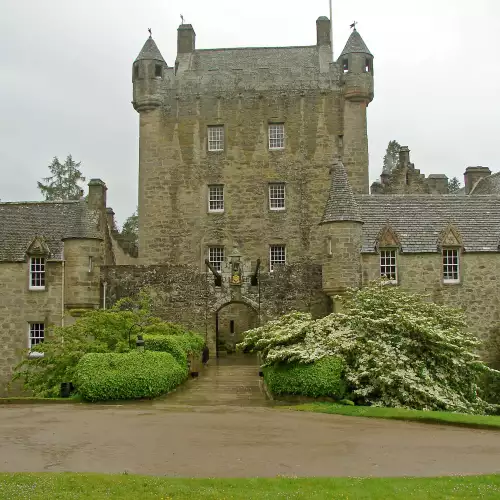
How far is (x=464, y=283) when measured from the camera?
3102 cm

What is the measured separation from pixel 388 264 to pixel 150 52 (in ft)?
59.6

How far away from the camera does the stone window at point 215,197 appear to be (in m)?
39.1

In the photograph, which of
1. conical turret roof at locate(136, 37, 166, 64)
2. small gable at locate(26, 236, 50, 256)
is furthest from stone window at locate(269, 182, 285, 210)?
small gable at locate(26, 236, 50, 256)

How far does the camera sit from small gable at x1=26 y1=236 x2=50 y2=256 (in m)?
31.7

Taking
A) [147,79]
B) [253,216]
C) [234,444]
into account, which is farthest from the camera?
[147,79]

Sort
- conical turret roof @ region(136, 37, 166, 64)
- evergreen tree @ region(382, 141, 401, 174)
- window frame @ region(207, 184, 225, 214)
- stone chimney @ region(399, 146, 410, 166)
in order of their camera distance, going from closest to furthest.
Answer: window frame @ region(207, 184, 225, 214) < conical turret roof @ region(136, 37, 166, 64) < stone chimney @ region(399, 146, 410, 166) < evergreen tree @ region(382, 141, 401, 174)

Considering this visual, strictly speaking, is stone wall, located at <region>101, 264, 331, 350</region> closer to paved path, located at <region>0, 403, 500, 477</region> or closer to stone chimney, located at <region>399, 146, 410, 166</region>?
paved path, located at <region>0, 403, 500, 477</region>

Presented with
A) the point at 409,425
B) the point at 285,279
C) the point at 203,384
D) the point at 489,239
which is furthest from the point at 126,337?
the point at 489,239

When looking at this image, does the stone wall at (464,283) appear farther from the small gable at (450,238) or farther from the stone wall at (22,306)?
the stone wall at (22,306)

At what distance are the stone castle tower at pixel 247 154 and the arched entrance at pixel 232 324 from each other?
107 inches

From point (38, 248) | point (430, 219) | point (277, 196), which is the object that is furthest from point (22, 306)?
point (430, 219)

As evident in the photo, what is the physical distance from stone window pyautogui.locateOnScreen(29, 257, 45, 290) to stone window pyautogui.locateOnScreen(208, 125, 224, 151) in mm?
11785

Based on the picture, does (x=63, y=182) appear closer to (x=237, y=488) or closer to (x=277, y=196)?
(x=277, y=196)

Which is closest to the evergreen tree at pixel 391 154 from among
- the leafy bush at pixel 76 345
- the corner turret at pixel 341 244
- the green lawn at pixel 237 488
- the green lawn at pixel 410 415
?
the corner turret at pixel 341 244
